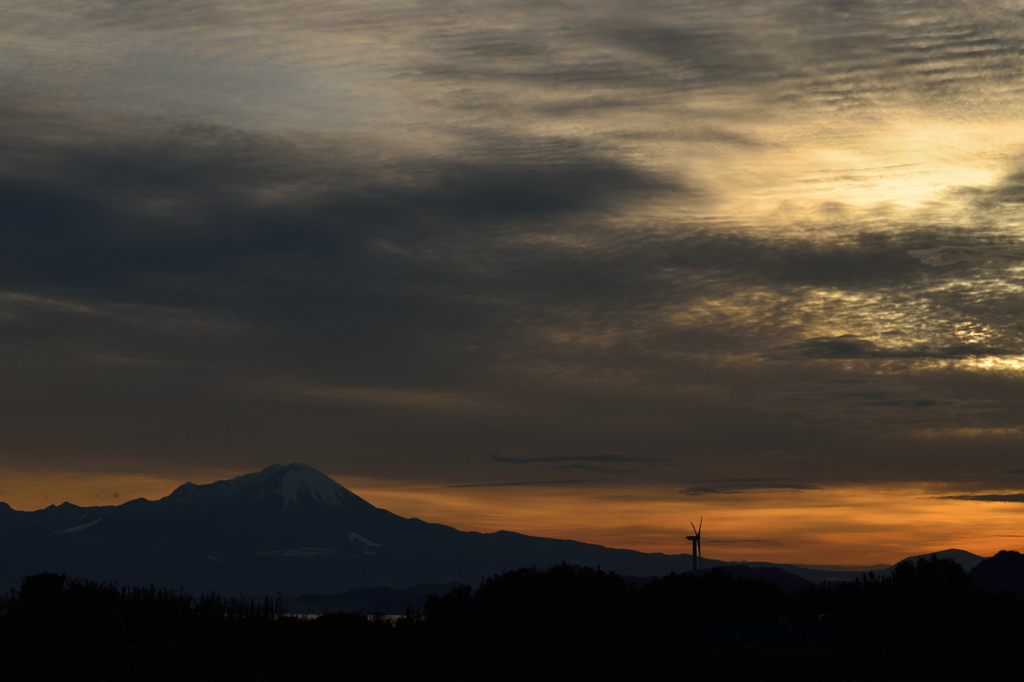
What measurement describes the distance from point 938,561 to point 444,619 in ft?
150

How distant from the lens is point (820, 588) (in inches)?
4309

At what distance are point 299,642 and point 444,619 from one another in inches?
891

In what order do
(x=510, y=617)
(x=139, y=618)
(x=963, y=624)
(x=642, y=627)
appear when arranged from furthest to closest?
(x=963, y=624), (x=510, y=617), (x=642, y=627), (x=139, y=618)

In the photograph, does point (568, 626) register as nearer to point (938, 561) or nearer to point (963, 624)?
point (963, 624)

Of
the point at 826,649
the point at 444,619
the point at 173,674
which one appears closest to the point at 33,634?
the point at 173,674

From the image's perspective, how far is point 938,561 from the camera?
9444 centimetres

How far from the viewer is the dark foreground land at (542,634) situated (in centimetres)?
4862

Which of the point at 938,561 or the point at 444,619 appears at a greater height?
the point at 938,561

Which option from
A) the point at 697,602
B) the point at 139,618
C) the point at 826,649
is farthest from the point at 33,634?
the point at 697,602

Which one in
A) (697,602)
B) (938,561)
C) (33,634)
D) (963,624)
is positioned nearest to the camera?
(33,634)

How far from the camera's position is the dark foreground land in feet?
160

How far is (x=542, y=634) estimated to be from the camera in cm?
6875

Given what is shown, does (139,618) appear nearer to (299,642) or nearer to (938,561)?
(299,642)

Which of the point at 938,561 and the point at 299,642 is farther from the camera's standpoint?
the point at 938,561
